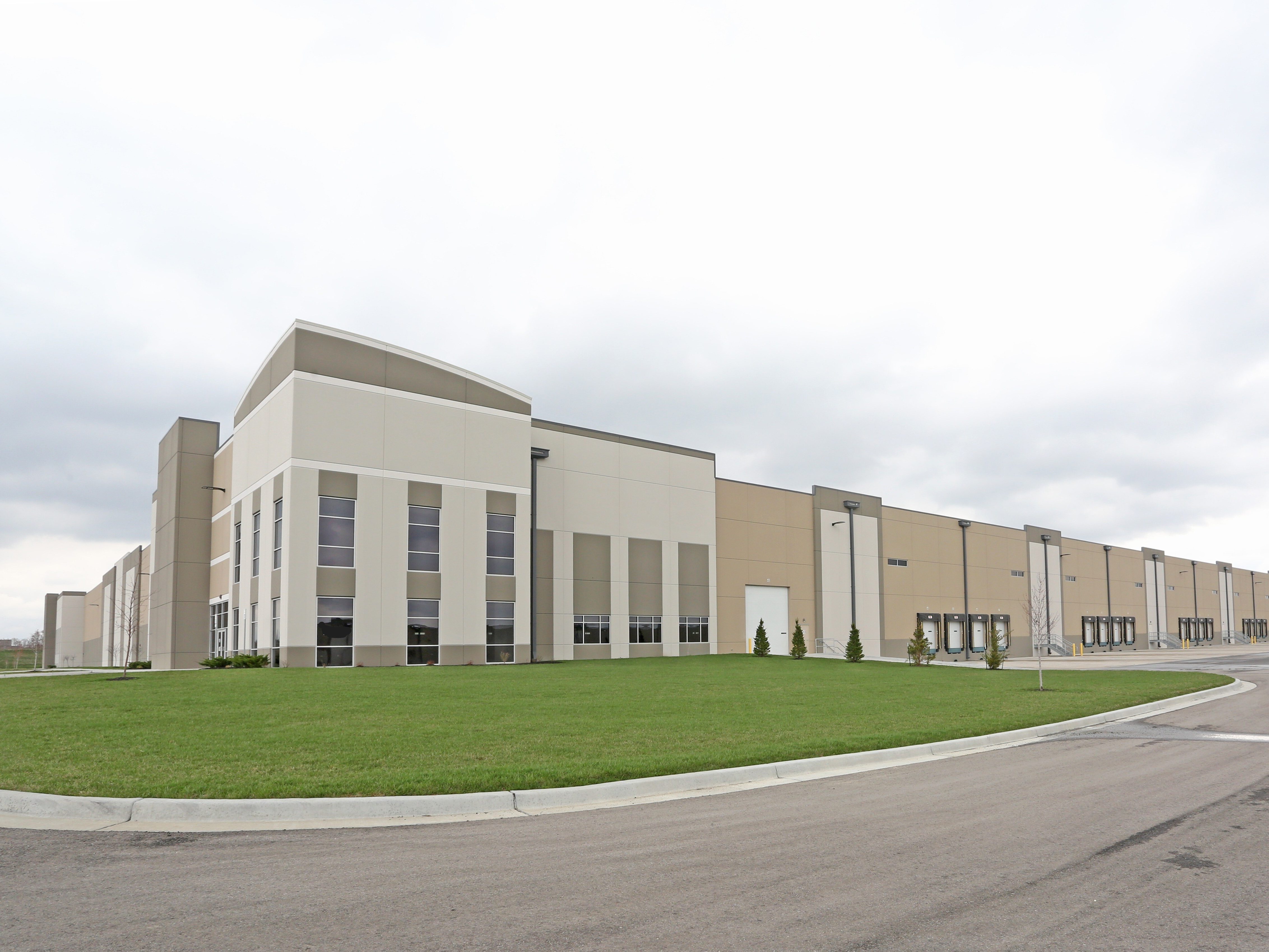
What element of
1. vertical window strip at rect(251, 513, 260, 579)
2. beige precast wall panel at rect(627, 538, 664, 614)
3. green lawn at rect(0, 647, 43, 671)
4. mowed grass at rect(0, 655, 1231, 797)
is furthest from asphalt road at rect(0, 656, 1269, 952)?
green lawn at rect(0, 647, 43, 671)

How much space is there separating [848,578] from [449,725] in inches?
1915

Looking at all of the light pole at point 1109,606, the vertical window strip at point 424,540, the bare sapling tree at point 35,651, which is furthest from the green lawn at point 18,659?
the light pole at point 1109,606

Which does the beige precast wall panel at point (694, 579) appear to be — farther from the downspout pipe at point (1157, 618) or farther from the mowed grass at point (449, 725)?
the downspout pipe at point (1157, 618)

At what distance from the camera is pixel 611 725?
14867 millimetres

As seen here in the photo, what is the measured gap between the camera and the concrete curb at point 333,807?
324 inches

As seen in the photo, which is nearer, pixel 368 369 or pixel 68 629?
pixel 368 369

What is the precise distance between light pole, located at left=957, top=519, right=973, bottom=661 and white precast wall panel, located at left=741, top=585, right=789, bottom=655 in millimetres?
21364

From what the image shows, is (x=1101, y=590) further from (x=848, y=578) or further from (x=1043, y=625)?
(x=848, y=578)

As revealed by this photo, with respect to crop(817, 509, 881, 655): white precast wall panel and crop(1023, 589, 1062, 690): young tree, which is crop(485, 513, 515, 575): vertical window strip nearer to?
crop(817, 509, 881, 655): white precast wall panel

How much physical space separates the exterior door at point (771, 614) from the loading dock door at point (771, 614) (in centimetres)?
2

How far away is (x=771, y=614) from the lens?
54.7 m

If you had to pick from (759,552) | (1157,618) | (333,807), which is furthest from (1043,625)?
(333,807)

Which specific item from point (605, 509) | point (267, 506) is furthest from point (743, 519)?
point (267, 506)

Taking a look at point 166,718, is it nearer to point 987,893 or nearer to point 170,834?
point 170,834
